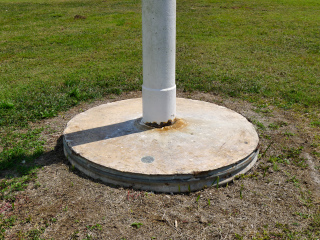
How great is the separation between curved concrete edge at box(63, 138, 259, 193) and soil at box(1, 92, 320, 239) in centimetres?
6

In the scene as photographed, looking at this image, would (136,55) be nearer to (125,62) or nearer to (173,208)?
(125,62)

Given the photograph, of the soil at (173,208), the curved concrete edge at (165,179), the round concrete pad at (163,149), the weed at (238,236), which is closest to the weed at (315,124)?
the soil at (173,208)

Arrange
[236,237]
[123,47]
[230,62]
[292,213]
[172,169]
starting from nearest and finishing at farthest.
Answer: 1. [236,237]
2. [292,213]
3. [172,169]
4. [230,62]
5. [123,47]

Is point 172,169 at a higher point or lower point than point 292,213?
higher

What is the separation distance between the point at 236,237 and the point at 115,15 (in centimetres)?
1286

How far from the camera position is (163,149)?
392cm

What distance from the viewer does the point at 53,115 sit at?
18.2 ft

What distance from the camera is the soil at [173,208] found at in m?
3.05

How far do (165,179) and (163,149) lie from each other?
1.62 feet

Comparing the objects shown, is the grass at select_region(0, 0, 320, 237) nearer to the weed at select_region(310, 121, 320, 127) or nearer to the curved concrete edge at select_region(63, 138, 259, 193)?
the weed at select_region(310, 121, 320, 127)

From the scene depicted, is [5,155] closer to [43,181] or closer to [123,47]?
[43,181]

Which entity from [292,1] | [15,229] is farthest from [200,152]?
[292,1]

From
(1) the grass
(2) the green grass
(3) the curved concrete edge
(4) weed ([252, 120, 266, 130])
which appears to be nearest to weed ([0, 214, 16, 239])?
(1) the grass

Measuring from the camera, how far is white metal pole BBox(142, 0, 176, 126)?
3936mm
